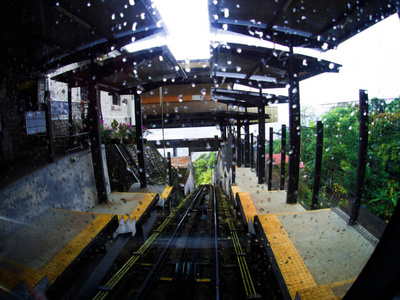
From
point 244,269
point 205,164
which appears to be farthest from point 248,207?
point 205,164

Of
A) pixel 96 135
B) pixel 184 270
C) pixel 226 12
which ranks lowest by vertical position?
pixel 184 270

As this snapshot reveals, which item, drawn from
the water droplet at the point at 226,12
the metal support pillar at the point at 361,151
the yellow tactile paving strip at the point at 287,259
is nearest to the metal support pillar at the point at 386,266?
the yellow tactile paving strip at the point at 287,259

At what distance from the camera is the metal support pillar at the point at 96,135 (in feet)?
14.0

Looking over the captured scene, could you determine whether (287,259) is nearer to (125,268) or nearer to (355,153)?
(355,153)

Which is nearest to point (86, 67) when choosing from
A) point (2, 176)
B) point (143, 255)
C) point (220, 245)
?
point (2, 176)

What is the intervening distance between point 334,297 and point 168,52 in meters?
4.61

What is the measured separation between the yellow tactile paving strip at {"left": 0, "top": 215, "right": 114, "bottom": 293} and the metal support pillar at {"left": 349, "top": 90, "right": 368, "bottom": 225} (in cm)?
337

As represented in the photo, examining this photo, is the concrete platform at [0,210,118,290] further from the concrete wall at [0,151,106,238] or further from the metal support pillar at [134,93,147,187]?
the metal support pillar at [134,93,147,187]

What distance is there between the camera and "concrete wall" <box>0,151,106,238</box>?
100 inches

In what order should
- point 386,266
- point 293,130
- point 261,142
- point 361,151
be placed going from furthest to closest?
point 261,142
point 293,130
point 361,151
point 386,266

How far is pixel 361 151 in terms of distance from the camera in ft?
7.54

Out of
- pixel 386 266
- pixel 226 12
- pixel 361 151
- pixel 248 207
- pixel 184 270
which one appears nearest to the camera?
pixel 386 266

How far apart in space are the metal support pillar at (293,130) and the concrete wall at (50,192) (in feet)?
14.1

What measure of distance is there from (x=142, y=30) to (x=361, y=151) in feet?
13.6
